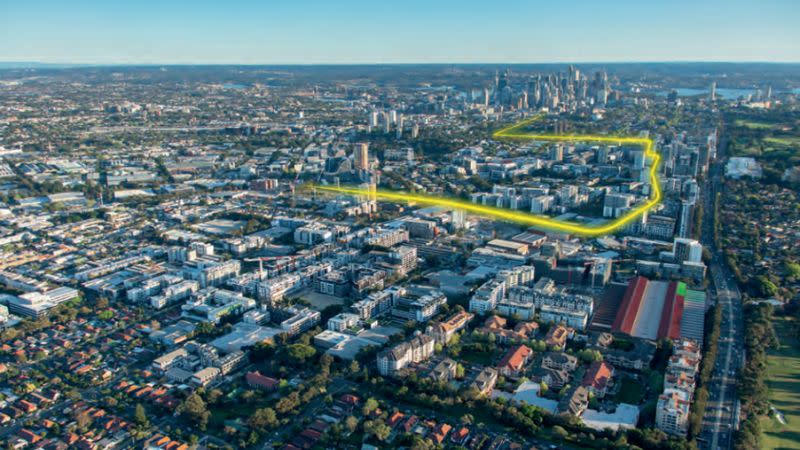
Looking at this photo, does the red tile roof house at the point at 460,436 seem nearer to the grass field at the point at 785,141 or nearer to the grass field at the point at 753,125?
the grass field at the point at 785,141

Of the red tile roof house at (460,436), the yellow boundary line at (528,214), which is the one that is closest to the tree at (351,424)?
the red tile roof house at (460,436)

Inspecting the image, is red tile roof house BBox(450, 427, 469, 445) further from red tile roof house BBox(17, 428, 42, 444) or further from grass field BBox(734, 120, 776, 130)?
grass field BBox(734, 120, 776, 130)

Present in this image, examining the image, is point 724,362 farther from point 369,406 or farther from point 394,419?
point 369,406

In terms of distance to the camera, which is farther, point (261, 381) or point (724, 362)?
point (724, 362)

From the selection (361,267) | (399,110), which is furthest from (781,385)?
(399,110)

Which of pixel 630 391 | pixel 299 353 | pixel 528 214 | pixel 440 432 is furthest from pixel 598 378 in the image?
pixel 528 214

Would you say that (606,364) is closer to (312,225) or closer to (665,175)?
(312,225)

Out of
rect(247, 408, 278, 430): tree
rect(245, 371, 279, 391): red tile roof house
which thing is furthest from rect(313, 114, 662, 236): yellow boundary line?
rect(247, 408, 278, 430): tree
